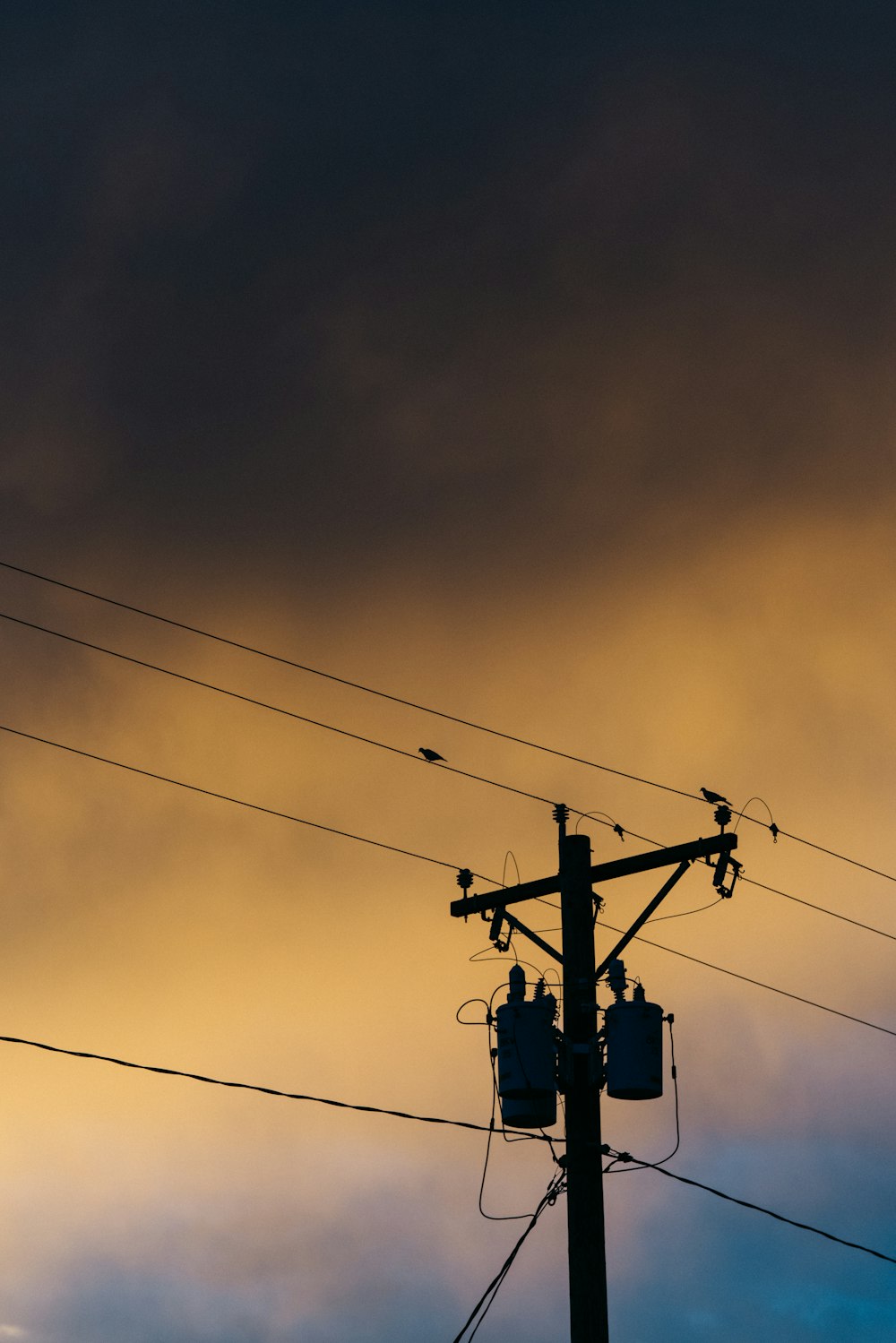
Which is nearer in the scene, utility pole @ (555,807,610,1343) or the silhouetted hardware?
utility pole @ (555,807,610,1343)

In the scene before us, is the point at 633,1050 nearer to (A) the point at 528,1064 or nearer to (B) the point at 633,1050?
(B) the point at 633,1050

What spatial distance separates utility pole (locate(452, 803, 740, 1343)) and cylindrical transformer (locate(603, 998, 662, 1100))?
192mm

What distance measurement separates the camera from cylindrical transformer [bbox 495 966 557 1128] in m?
18.3

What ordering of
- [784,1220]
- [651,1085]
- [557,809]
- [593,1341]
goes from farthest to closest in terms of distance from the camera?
[784,1220] < [557,809] < [651,1085] < [593,1341]

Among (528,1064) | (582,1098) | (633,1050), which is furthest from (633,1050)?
(528,1064)

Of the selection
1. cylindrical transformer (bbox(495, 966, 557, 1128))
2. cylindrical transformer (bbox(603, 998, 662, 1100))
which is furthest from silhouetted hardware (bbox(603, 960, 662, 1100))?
cylindrical transformer (bbox(495, 966, 557, 1128))

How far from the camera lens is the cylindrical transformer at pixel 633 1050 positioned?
1833cm

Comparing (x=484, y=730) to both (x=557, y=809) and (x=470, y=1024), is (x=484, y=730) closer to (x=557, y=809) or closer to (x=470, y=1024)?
(x=557, y=809)

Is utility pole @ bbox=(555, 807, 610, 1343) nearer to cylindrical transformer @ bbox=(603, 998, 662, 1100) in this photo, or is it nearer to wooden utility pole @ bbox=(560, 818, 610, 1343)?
wooden utility pole @ bbox=(560, 818, 610, 1343)

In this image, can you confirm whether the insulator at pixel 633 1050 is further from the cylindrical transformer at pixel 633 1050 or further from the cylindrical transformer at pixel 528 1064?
the cylindrical transformer at pixel 528 1064

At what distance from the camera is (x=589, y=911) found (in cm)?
1903

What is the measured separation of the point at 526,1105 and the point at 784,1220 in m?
5.71

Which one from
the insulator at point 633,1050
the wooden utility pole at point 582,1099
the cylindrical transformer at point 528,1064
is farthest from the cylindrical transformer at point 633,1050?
the cylindrical transformer at point 528,1064

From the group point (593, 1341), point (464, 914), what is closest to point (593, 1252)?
point (593, 1341)
